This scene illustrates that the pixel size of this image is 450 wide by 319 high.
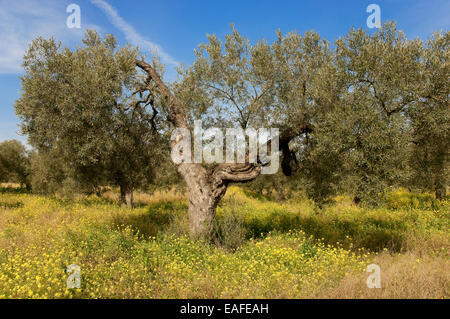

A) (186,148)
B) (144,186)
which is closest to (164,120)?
(186,148)

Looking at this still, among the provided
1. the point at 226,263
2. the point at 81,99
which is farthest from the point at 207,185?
the point at 81,99

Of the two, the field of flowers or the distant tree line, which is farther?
the distant tree line

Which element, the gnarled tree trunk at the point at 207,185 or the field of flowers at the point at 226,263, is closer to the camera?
the field of flowers at the point at 226,263

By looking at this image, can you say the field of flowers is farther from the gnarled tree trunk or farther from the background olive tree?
the background olive tree

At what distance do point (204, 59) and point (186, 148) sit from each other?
188 inches

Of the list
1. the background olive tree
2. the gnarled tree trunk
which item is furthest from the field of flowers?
the background olive tree

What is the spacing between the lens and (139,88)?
12969mm

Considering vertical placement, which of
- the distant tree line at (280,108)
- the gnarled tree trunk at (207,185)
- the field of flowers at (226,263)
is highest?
the distant tree line at (280,108)

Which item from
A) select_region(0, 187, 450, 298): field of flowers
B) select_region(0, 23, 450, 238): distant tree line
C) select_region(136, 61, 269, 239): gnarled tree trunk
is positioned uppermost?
select_region(0, 23, 450, 238): distant tree line

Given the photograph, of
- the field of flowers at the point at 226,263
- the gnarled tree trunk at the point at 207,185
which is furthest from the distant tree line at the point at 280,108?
the field of flowers at the point at 226,263

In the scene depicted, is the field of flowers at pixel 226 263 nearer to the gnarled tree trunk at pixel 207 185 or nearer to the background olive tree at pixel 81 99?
the gnarled tree trunk at pixel 207 185

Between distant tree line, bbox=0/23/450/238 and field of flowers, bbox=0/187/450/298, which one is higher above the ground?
distant tree line, bbox=0/23/450/238

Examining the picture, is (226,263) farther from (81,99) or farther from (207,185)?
(81,99)
